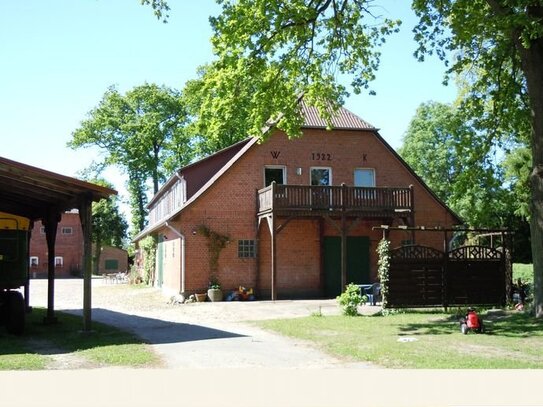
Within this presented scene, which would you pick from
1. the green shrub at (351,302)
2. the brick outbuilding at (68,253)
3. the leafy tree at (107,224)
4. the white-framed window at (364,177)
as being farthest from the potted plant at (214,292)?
the brick outbuilding at (68,253)

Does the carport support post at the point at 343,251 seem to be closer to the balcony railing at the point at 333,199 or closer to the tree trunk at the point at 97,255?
the balcony railing at the point at 333,199

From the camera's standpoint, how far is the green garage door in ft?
87.8

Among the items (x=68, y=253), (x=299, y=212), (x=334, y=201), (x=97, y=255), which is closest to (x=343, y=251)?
(x=334, y=201)

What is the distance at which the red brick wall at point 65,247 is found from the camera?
64500 millimetres

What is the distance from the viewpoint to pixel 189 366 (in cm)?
940

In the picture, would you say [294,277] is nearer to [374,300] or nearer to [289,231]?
[289,231]

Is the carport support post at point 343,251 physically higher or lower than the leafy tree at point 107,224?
lower

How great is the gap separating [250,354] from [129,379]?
300 centimetres

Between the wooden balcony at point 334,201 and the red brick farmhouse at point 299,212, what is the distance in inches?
1.7

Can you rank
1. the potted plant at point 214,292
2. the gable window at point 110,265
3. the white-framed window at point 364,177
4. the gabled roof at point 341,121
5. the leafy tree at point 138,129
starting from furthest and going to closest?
the gable window at point 110,265, the leafy tree at point 138,129, the white-framed window at point 364,177, the gabled roof at point 341,121, the potted plant at point 214,292

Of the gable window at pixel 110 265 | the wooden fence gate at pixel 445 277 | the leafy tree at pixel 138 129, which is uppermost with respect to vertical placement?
the leafy tree at pixel 138 129

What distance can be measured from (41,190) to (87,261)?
2.37m

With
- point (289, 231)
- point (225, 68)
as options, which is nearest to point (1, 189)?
point (225, 68)

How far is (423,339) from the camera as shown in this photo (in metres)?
12.2
